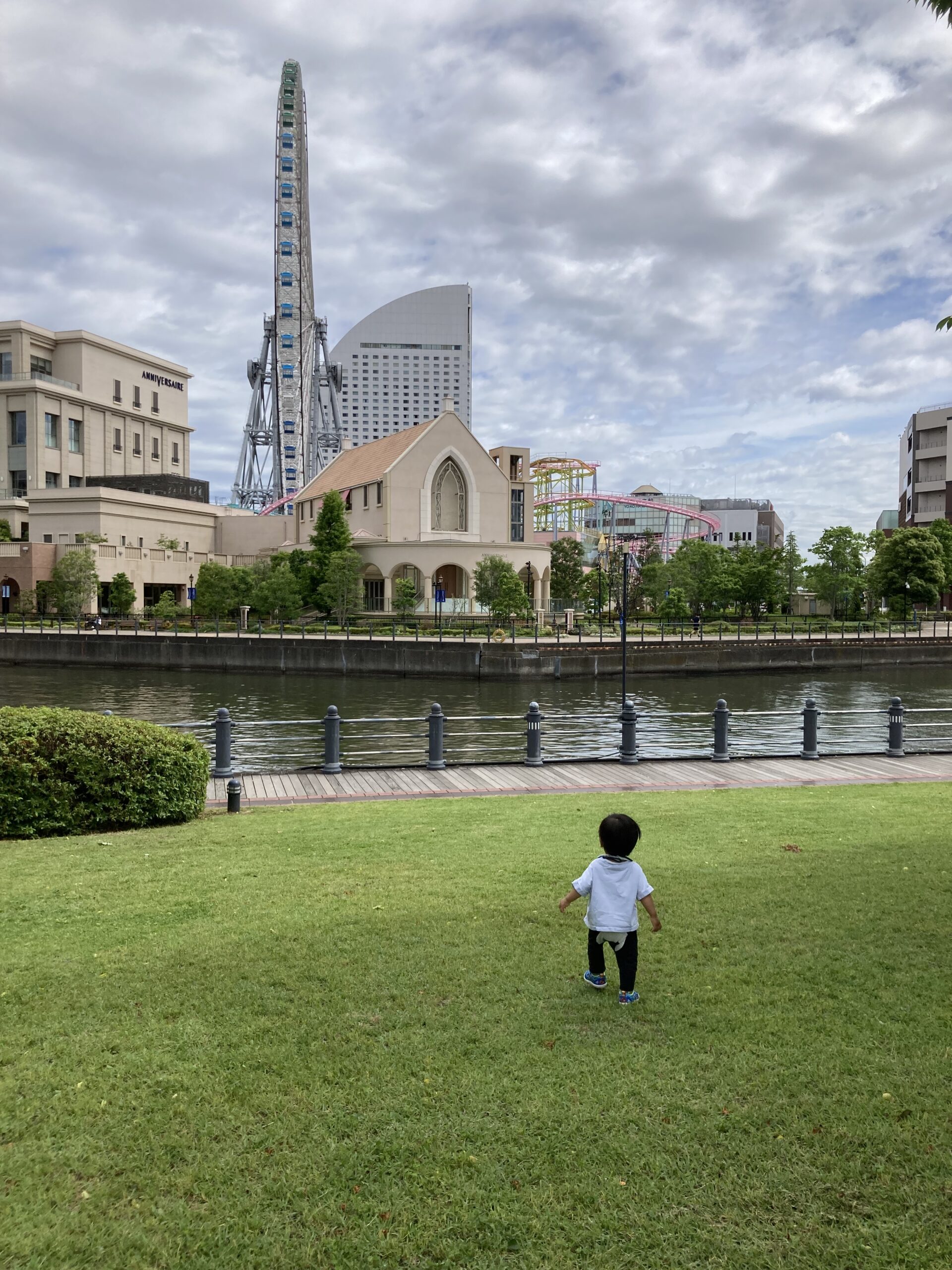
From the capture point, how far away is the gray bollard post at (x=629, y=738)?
16219 mm

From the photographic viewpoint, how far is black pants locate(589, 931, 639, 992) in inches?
218

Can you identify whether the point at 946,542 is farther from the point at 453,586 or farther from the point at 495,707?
the point at 495,707

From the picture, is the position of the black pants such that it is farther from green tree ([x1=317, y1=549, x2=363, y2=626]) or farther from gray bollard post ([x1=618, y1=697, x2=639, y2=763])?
green tree ([x1=317, y1=549, x2=363, y2=626])

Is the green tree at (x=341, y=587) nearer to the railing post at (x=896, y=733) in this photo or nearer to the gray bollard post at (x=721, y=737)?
the gray bollard post at (x=721, y=737)

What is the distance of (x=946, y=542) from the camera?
83.4m

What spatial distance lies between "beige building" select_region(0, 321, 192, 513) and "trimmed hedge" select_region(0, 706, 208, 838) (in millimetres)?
83220

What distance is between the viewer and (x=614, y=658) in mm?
49312

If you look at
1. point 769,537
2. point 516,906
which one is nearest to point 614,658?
point 516,906

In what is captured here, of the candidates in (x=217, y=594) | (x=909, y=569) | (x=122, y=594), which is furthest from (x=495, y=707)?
(x=909, y=569)

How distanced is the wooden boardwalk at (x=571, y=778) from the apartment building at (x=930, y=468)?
92.3 meters

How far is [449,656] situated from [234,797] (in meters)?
36.9

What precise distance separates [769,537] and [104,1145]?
185m

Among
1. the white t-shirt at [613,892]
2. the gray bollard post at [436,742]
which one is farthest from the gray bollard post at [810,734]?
the white t-shirt at [613,892]

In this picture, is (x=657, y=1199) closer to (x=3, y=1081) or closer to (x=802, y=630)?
(x=3, y=1081)
